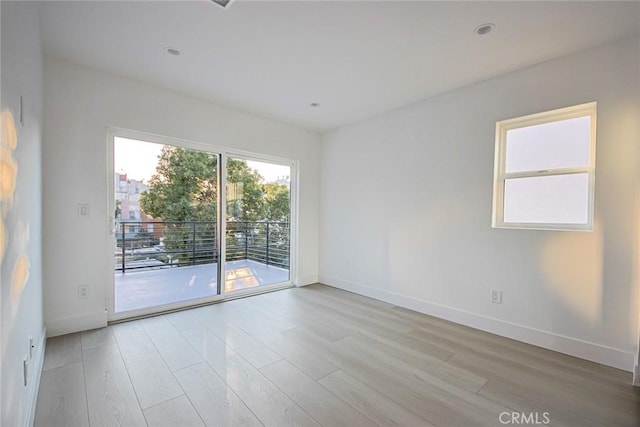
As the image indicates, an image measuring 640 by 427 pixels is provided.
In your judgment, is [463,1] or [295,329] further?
[295,329]

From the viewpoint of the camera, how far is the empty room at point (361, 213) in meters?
1.73

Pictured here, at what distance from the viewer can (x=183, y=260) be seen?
358 centimetres

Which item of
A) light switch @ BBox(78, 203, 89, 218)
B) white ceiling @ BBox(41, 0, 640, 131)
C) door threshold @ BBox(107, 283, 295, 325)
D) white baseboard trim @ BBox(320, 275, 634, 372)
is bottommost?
door threshold @ BBox(107, 283, 295, 325)

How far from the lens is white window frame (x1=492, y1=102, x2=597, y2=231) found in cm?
235

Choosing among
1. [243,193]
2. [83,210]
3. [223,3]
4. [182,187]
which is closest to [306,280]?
[243,193]

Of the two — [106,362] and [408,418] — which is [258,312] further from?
[408,418]

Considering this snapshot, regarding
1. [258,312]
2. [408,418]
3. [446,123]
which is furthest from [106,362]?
[446,123]

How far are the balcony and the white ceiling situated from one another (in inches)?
65.5

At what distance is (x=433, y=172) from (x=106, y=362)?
3.54m

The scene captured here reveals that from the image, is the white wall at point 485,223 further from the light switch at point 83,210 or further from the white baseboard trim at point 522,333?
the light switch at point 83,210

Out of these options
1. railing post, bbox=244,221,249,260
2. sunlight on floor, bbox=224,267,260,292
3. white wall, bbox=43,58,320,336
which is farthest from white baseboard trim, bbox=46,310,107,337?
railing post, bbox=244,221,249,260

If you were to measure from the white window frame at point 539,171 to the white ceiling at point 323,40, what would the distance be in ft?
1.57

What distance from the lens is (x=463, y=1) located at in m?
1.81

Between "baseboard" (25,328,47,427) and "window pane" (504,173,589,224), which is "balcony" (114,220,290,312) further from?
"window pane" (504,173,589,224)
